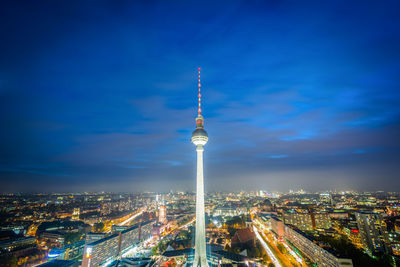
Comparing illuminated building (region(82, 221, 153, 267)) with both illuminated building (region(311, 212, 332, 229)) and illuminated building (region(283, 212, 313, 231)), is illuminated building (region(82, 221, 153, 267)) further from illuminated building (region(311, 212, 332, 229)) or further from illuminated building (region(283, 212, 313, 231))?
illuminated building (region(311, 212, 332, 229))

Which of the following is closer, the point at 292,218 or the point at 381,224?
the point at 381,224

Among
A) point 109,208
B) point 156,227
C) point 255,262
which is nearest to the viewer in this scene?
point 255,262

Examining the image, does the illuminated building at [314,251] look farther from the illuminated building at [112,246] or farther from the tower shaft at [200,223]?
the illuminated building at [112,246]

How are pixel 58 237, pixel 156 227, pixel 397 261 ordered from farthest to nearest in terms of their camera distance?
pixel 156 227, pixel 58 237, pixel 397 261

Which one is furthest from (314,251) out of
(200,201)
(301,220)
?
(301,220)

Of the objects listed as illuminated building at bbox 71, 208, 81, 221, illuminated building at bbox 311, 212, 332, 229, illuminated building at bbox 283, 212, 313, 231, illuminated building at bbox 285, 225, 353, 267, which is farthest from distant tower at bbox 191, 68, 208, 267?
illuminated building at bbox 71, 208, 81, 221

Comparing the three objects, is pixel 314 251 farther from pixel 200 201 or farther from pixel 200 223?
pixel 200 201

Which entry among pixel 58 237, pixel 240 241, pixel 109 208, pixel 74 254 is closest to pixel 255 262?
pixel 240 241

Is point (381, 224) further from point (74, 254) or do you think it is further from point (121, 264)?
point (74, 254)
